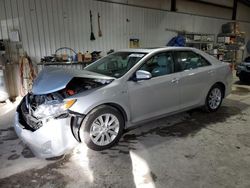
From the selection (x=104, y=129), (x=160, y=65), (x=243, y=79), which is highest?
(x=160, y=65)

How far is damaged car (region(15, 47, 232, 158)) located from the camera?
7.68 feet

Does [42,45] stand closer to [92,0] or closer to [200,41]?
[92,0]

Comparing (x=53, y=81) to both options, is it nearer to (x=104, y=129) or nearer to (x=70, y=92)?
(x=70, y=92)

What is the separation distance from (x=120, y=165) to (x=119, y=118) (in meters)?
0.60

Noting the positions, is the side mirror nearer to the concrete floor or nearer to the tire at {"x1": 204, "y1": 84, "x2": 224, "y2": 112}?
the concrete floor

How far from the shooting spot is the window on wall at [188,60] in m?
3.40

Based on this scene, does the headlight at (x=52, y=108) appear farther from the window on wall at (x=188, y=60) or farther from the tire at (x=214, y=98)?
the tire at (x=214, y=98)

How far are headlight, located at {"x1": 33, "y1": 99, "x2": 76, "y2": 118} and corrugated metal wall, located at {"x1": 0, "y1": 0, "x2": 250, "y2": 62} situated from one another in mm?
3553

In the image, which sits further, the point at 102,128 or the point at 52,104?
the point at 102,128

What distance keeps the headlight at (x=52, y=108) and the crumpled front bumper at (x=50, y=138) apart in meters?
0.10

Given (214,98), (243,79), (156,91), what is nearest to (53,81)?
(156,91)

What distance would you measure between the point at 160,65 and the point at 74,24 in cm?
369

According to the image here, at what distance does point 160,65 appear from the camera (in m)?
3.24

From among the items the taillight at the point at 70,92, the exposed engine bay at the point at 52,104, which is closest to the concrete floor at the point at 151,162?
the exposed engine bay at the point at 52,104
